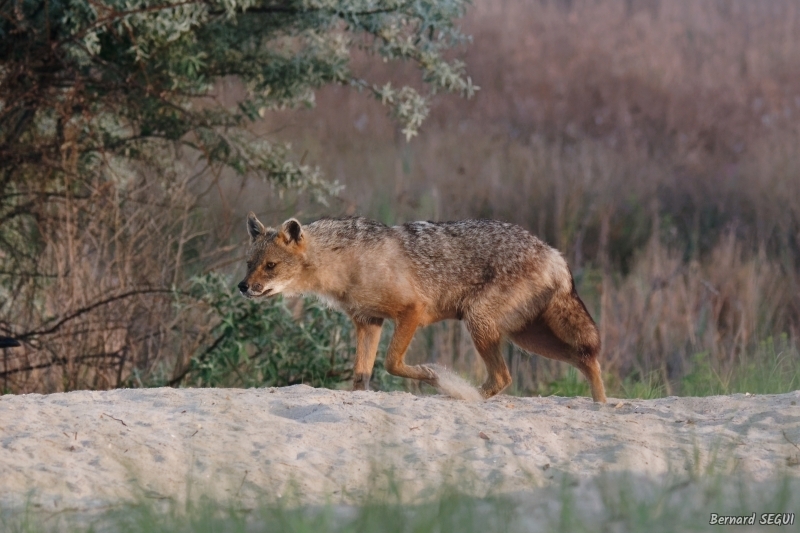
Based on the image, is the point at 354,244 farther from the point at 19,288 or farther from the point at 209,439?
the point at 19,288

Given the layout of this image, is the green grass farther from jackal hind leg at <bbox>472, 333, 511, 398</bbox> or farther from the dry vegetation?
the dry vegetation

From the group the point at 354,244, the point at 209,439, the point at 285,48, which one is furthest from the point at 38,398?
the point at 285,48

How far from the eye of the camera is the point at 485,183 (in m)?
16.4

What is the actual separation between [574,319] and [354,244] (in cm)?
145

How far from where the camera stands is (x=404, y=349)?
7094 mm

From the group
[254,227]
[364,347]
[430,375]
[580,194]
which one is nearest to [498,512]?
[430,375]

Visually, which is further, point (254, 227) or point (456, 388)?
point (254, 227)

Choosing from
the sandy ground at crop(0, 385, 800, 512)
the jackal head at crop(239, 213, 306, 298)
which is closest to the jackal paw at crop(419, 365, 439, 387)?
the sandy ground at crop(0, 385, 800, 512)

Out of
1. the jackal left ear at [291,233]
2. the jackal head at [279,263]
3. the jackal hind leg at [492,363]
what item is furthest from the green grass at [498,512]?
the jackal left ear at [291,233]

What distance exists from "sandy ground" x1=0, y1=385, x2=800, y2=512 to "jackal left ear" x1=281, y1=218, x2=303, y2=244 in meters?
1.33

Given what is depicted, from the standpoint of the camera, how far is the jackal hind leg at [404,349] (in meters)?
7.08

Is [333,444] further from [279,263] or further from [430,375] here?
[279,263]

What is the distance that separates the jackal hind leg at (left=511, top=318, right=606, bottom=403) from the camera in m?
6.98

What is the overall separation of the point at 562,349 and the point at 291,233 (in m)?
1.82
